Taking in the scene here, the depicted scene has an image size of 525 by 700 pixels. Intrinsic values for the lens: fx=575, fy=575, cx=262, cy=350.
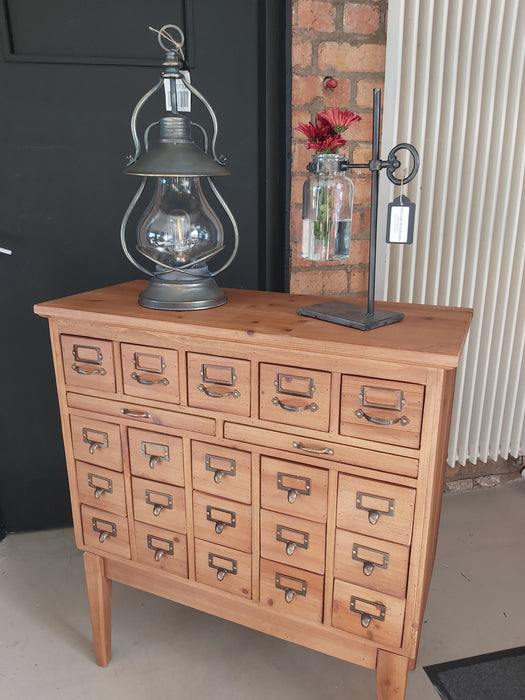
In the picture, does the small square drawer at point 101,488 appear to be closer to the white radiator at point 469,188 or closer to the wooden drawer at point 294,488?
the wooden drawer at point 294,488

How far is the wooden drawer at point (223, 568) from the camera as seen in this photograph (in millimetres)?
1423

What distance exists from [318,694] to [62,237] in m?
1.65

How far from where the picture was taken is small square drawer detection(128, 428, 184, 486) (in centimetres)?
143

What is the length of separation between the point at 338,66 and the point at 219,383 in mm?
1249

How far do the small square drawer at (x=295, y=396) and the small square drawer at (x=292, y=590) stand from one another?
37 centimetres

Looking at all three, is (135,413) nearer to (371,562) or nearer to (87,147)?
(371,562)

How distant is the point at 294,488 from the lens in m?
1.30

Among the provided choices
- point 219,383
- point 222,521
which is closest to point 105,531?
point 222,521

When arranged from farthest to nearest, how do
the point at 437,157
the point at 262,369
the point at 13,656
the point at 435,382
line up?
1. the point at 437,157
2. the point at 13,656
3. the point at 262,369
4. the point at 435,382

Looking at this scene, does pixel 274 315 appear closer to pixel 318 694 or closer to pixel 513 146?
pixel 318 694

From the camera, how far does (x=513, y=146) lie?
2.02 meters

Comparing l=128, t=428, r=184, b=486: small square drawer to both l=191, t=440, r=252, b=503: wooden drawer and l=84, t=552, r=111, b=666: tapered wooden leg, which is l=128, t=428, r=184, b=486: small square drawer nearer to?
l=191, t=440, r=252, b=503: wooden drawer

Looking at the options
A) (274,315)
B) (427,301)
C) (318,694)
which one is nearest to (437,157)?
(427,301)

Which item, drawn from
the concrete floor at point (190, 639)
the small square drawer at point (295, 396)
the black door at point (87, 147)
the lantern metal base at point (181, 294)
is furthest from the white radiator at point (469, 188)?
the small square drawer at point (295, 396)
